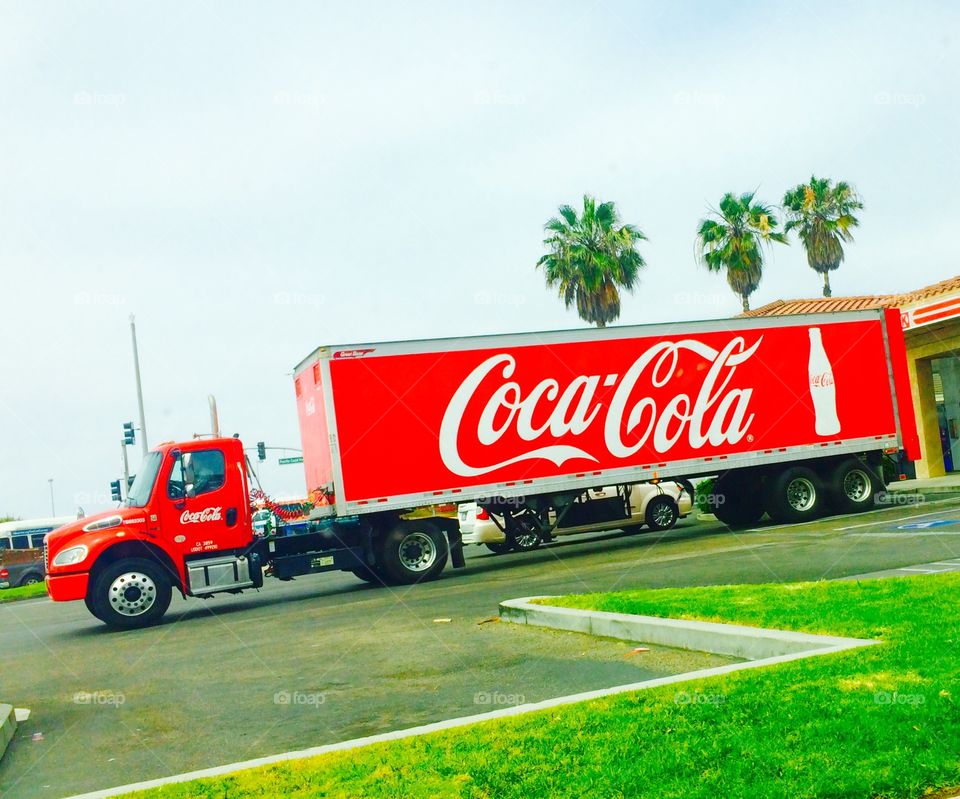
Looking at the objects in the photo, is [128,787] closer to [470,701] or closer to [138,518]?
[470,701]

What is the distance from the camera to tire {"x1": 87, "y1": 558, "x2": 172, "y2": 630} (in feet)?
49.6

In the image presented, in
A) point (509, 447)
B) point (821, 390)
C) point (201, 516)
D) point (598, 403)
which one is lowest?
point (201, 516)

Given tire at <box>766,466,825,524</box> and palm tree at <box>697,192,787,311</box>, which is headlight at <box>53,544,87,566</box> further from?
palm tree at <box>697,192,787,311</box>

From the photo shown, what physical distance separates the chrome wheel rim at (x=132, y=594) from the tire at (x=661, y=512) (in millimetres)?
11674

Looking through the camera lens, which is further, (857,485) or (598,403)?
(857,485)

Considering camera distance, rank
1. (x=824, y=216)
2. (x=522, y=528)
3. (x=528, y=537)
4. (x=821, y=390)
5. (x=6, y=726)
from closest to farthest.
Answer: (x=6, y=726), (x=522, y=528), (x=528, y=537), (x=821, y=390), (x=824, y=216)

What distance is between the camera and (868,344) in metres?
22.3

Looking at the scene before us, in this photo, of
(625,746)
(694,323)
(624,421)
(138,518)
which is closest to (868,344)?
(694,323)

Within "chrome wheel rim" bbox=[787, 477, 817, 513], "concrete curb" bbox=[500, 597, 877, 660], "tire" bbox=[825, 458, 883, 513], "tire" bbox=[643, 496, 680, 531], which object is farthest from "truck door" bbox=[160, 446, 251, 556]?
"tire" bbox=[825, 458, 883, 513]

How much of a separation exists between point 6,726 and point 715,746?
5257mm

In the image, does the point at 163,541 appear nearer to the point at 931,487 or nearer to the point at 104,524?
the point at 104,524

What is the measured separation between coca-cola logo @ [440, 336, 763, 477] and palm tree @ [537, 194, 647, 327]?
17.5 m

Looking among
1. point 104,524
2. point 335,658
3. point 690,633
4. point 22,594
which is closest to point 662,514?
point 104,524

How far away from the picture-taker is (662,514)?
23844 mm
